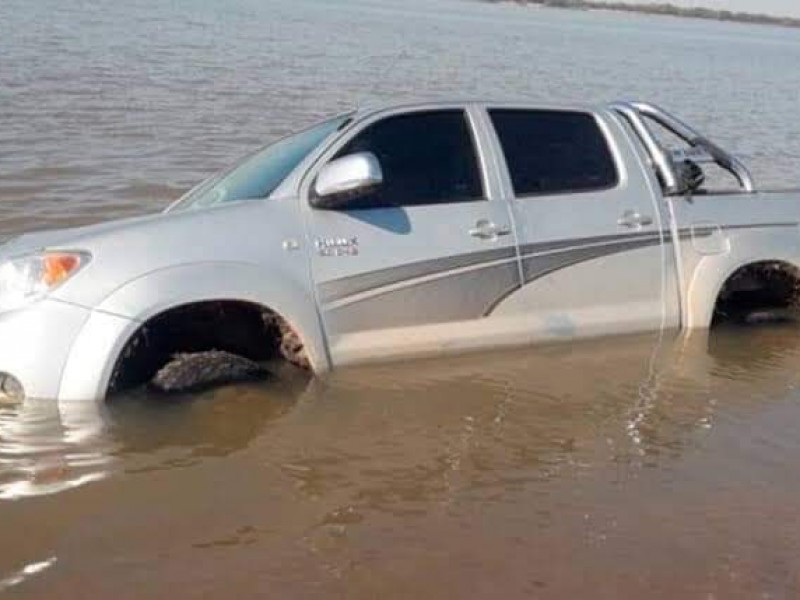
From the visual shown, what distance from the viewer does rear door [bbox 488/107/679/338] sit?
21.6 ft

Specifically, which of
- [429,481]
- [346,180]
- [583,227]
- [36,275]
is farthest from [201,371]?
[583,227]

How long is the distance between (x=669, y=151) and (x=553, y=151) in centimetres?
97

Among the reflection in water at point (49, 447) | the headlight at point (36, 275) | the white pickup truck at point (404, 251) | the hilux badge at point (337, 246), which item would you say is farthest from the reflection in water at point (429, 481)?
the hilux badge at point (337, 246)

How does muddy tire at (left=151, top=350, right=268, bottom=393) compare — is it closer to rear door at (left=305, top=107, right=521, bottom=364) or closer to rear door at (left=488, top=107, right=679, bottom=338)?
rear door at (left=305, top=107, right=521, bottom=364)

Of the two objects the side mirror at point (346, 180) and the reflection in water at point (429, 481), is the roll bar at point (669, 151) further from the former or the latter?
the side mirror at point (346, 180)

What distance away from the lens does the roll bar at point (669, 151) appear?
7129 millimetres

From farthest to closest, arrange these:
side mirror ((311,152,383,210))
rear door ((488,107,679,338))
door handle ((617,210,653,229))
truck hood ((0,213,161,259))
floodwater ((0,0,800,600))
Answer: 1. door handle ((617,210,653,229))
2. rear door ((488,107,679,338))
3. side mirror ((311,152,383,210))
4. truck hood ((0,213,161,259))
5. floodwater ((0,0,800,600))

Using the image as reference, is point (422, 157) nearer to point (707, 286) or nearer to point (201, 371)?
point (201, 371)

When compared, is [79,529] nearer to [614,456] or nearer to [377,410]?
[377,410]

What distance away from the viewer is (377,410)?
589 cm

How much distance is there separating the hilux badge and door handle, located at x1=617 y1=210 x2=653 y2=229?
1.68 meters

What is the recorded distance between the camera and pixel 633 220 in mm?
6871

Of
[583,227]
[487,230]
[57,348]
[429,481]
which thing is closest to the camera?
[429,481]

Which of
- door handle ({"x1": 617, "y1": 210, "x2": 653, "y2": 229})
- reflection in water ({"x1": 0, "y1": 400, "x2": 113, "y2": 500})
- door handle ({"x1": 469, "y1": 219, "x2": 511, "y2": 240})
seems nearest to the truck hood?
reflection in water ({"x1": 0, "y1": 400, "x2": 113, "y2": 500})
